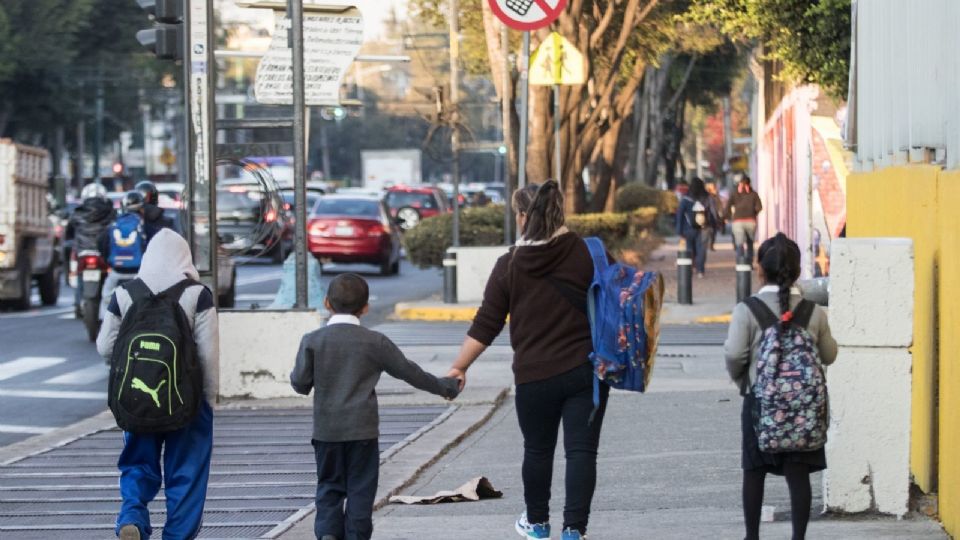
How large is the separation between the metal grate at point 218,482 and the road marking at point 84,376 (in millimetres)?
3349

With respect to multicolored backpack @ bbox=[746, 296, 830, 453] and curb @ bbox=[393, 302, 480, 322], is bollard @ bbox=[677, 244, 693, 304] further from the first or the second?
multicolored backpack @ bbox=[746, 296, 830, 453]

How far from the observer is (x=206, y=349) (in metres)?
7.77

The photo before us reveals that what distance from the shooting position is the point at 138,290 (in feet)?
25.4

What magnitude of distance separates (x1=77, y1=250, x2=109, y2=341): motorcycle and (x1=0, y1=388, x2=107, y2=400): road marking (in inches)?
141

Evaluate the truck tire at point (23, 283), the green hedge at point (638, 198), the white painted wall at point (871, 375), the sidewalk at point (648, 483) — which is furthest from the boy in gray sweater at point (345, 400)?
the green hedge at point (638, 198)

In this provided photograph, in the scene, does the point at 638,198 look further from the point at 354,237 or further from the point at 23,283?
the point at 23,283

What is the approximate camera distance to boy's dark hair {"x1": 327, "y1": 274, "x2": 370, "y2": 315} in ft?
24.3

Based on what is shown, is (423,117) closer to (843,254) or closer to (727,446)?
(727,446)

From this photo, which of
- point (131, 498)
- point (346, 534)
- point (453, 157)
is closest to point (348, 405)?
point (346, 534)

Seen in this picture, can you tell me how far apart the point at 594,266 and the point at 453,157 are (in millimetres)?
19290

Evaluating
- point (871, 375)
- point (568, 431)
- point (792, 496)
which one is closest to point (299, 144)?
point (871, 375)

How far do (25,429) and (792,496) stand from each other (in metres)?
7.61

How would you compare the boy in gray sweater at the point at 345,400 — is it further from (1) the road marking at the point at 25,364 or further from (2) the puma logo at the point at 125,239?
(2) the puma logo at the point at 125,239

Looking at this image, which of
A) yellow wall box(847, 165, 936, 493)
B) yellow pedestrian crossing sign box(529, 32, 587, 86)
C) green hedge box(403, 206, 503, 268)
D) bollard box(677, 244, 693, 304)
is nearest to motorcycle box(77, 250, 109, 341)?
yellow pedestrian crossing sign box(529, 32, 587, 86)
